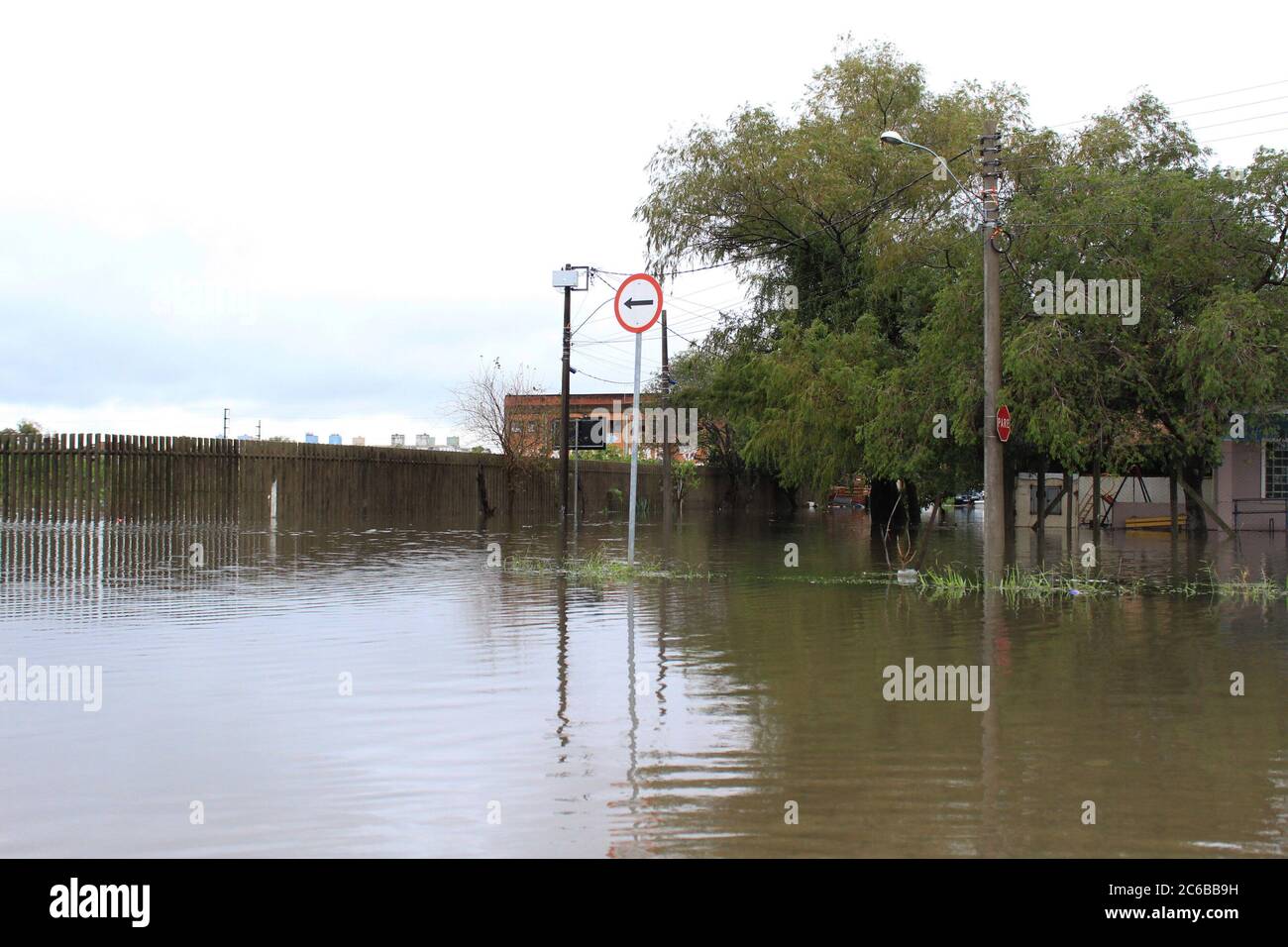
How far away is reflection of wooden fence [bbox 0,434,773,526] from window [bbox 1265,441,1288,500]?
23305 millimetres

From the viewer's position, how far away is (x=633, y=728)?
6.60 meters

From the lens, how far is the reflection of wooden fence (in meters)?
28.7

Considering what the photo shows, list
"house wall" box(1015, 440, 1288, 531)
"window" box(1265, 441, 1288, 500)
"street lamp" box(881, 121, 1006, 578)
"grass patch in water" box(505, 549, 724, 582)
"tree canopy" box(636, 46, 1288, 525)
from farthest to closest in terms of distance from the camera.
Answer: "window" box(1265, 441, 1288, 500), "house wall" box(1015, 440, 1288, 531), "tree canopy" box(636, 46, 1288, 525), "street lamp" box(881, 121, 1006, 578), "grass patch in water" box(505, 549, 724, 582)

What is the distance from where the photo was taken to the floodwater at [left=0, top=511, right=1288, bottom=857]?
4.70m

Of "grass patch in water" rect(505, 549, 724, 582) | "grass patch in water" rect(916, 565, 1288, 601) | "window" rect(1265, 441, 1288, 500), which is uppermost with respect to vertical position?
"window" rect(1265, 441, 1288, 500)

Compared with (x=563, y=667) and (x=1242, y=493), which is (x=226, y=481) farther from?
(x=1242, y=493)

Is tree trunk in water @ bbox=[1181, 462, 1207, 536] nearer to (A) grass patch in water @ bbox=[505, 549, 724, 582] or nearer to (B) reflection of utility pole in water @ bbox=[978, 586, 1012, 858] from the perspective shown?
(A) grass patch in water @ bbox=[505, 549, 724, 582]

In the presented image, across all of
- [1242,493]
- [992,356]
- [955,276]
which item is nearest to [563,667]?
[992,356]

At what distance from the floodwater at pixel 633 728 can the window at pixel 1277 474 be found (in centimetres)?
2285

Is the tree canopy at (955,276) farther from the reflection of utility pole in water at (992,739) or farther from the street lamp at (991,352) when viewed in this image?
the reflection of utility pole in water at (992,739)

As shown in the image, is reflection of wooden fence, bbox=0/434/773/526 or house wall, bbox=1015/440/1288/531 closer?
reflection of wooden fence, bbox=0/434/773/526

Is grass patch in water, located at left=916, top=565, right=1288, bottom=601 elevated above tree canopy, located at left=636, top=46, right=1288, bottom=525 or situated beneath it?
situated beneath

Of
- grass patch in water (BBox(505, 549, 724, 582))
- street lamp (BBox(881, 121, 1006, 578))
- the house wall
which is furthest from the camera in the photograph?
the house wall

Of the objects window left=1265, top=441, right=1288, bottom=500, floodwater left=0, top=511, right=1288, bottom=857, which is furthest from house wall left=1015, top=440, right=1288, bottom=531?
floodwater left=0, top=511, right=1288, bottom=857
